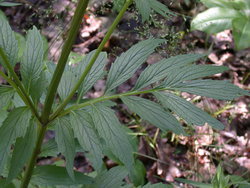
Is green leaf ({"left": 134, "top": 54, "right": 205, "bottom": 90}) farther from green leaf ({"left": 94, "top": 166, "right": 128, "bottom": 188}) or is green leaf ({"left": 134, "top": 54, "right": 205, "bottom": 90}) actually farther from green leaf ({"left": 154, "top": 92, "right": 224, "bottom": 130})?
green leaf ({"left": 94, "top": 166, "right": 128, "bottom": 188})

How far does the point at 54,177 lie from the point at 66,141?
0.29 meters

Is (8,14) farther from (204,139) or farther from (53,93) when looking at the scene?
(53,93)

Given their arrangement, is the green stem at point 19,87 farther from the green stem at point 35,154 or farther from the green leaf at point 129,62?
the green leaf at point 129,62

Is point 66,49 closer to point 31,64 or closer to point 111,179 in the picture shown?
point 31,64

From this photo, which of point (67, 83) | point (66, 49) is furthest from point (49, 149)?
point (66, 49)

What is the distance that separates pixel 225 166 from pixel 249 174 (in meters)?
0.19

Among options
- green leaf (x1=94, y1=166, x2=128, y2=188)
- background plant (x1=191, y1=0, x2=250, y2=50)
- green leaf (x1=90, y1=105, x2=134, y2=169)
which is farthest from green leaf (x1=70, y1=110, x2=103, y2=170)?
background plant (x1=191, y1=0, x2=250, y2=50)

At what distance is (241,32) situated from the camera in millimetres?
2447

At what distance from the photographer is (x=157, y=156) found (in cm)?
283

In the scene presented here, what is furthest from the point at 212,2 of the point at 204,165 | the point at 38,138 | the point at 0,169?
the point at 0,169

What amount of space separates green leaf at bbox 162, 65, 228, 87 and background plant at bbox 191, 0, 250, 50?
1.58 meters

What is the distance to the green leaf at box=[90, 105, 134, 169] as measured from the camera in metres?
0.89

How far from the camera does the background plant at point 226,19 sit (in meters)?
2.46

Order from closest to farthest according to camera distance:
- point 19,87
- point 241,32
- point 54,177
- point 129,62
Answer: point 19,87, point 129,62, point 54,177, point 241,32
